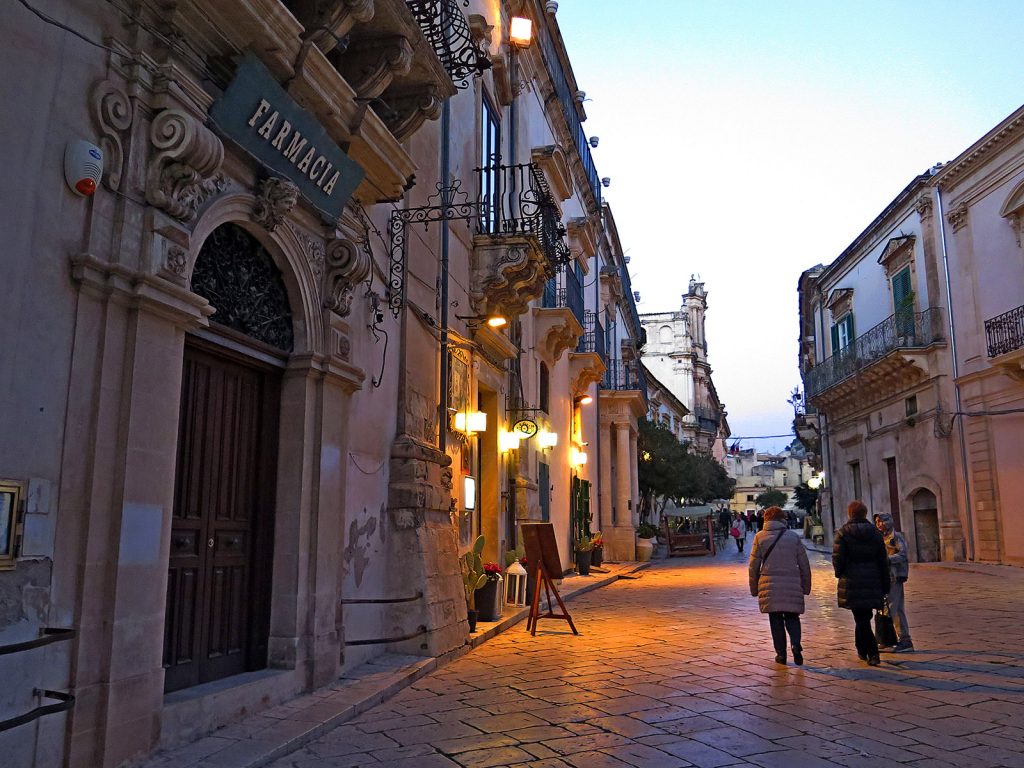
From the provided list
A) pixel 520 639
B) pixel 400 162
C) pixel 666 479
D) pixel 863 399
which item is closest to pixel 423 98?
pixel 400 162

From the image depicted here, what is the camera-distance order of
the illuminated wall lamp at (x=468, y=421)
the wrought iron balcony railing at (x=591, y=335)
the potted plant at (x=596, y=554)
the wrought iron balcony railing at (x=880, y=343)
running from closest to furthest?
the illuminated wall lamp at (x=468, y=421) < the potted plant at (x=596, y=554) < the wrought iron balcony railing at (x=591, y=335) < the wrought iron balcony railing at (x=880, y=343)

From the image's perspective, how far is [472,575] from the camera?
10.6 meters

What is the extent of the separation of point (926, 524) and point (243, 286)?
918 inches

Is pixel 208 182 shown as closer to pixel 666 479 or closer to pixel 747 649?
pixel 747 649

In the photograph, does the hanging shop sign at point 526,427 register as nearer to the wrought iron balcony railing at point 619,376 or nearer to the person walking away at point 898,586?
the person walking away at point 898,586

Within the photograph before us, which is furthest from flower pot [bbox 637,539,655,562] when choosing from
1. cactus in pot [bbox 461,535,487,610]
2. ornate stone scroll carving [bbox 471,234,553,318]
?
cactus in pot [bbox 461,535,487,610]

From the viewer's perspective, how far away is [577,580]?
1833 cm

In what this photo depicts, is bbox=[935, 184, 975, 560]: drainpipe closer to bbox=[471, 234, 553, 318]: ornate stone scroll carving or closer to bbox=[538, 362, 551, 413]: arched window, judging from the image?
bbox=[538, 362, 551, 413]: arched window

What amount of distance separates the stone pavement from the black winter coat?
0.64 metres

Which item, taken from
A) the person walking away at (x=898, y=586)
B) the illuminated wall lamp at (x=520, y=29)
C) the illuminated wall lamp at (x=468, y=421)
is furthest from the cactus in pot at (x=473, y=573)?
the illuminated wall lamp at (x=520, y=29)

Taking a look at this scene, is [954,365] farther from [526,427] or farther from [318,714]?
[318,714]

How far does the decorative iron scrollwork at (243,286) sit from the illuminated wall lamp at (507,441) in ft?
24.0

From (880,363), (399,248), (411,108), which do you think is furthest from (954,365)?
(411,108)

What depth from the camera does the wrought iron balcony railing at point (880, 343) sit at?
2358 cm
